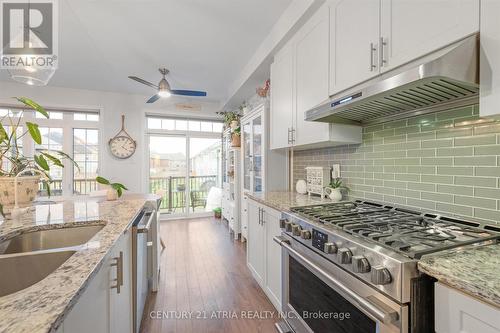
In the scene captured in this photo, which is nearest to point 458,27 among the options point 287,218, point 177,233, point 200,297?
point 287,218

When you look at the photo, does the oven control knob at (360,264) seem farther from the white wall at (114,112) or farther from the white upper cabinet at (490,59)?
the white wall at (114,112)

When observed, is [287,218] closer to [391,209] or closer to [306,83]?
[391,209]

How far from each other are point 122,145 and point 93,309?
14.2 ft

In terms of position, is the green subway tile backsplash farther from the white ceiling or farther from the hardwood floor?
the white ceiling

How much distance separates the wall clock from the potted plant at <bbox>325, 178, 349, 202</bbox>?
403 cm

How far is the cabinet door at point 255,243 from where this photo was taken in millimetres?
2078

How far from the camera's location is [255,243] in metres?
2.23

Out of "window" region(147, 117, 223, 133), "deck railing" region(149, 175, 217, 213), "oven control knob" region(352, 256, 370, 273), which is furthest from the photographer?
"deck railing" region(149, 175, 217, 213)

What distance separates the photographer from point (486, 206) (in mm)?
1050

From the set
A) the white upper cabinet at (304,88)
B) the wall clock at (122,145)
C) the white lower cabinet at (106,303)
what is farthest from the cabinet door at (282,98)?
the wall clock at (122,145)

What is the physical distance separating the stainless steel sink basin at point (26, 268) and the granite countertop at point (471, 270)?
131cm

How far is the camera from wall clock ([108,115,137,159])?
4441mm

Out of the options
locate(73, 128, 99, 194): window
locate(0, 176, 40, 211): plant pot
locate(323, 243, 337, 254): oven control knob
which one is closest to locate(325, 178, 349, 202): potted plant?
locate(323, 243, 337, 254): oven control knob

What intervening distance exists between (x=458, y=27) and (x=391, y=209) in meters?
1.00
